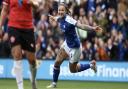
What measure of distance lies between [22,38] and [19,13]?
59cm

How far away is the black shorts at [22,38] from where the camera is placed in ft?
40.3

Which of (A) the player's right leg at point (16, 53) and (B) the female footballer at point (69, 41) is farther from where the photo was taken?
(B) the female footballer at point (69, 41)

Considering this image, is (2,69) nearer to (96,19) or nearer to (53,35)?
(53,35)

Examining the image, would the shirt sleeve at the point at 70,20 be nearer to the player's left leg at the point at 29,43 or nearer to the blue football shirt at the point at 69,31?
the blue football shirt at the point at 69,31

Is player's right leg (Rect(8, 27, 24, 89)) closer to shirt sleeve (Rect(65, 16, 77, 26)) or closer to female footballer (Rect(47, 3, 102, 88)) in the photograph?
shirt sleeve (Rect(65, 16, 77, 26))

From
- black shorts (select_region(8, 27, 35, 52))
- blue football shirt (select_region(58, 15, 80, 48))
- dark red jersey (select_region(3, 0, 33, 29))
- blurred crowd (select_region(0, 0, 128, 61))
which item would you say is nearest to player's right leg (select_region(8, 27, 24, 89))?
black shorts (select_region(8, 27, 35, 52))

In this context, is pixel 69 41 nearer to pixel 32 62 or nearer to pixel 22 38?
pixel 32 62

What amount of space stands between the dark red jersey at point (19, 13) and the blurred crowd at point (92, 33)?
9137 millimetres

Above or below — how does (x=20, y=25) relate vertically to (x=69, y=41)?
above

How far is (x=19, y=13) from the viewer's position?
12.3 m

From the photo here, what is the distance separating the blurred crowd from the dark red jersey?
914 centimetres

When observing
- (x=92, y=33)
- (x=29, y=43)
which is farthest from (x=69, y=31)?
(x=92, y=33)

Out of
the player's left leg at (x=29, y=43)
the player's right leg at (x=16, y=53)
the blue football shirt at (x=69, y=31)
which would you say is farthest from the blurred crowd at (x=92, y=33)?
the player's right leg at (x=16, y=53)

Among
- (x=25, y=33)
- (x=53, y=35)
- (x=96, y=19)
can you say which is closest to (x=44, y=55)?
(x=53, y=35)
